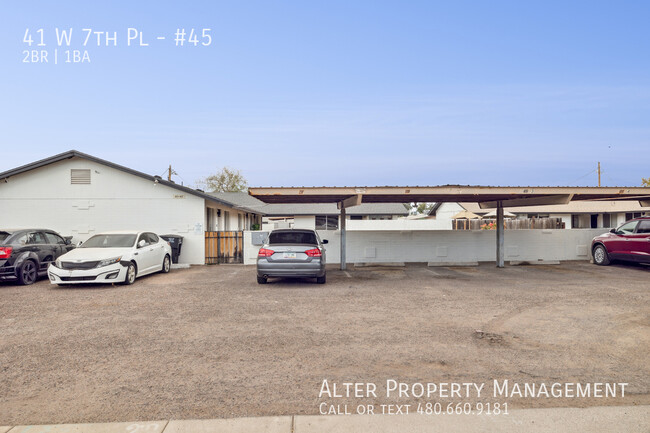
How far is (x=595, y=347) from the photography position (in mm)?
5586

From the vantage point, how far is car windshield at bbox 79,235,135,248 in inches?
486

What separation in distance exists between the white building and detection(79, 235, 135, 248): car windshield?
15.3 ft

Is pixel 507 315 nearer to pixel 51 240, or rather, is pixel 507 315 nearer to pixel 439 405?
pixel 439 405

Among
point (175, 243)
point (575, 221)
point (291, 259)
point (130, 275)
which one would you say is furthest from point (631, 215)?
point (130, 275)

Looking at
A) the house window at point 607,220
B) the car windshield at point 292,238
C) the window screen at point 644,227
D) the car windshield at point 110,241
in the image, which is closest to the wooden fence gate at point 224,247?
the car windshield at point 110,241

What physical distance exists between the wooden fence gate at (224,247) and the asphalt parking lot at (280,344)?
686cm

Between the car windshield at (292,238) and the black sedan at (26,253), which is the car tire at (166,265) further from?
the car windshield at (292,238)

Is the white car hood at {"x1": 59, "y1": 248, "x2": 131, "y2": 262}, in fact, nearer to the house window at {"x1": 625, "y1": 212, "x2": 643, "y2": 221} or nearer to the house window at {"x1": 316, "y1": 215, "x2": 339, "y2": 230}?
the house window at {"x1": 316, "y1": 215, "x2": 339, "y2": 230}

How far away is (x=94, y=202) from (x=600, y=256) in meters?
20.6

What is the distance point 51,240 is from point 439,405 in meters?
13.4

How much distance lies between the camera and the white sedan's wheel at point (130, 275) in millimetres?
11485

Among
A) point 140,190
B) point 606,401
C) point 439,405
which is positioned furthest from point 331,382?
point 140,190

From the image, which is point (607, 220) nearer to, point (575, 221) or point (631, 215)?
point (631, 215)

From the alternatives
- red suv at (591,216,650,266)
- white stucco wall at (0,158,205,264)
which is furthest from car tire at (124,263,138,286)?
red suv at (591,216,650,266)
